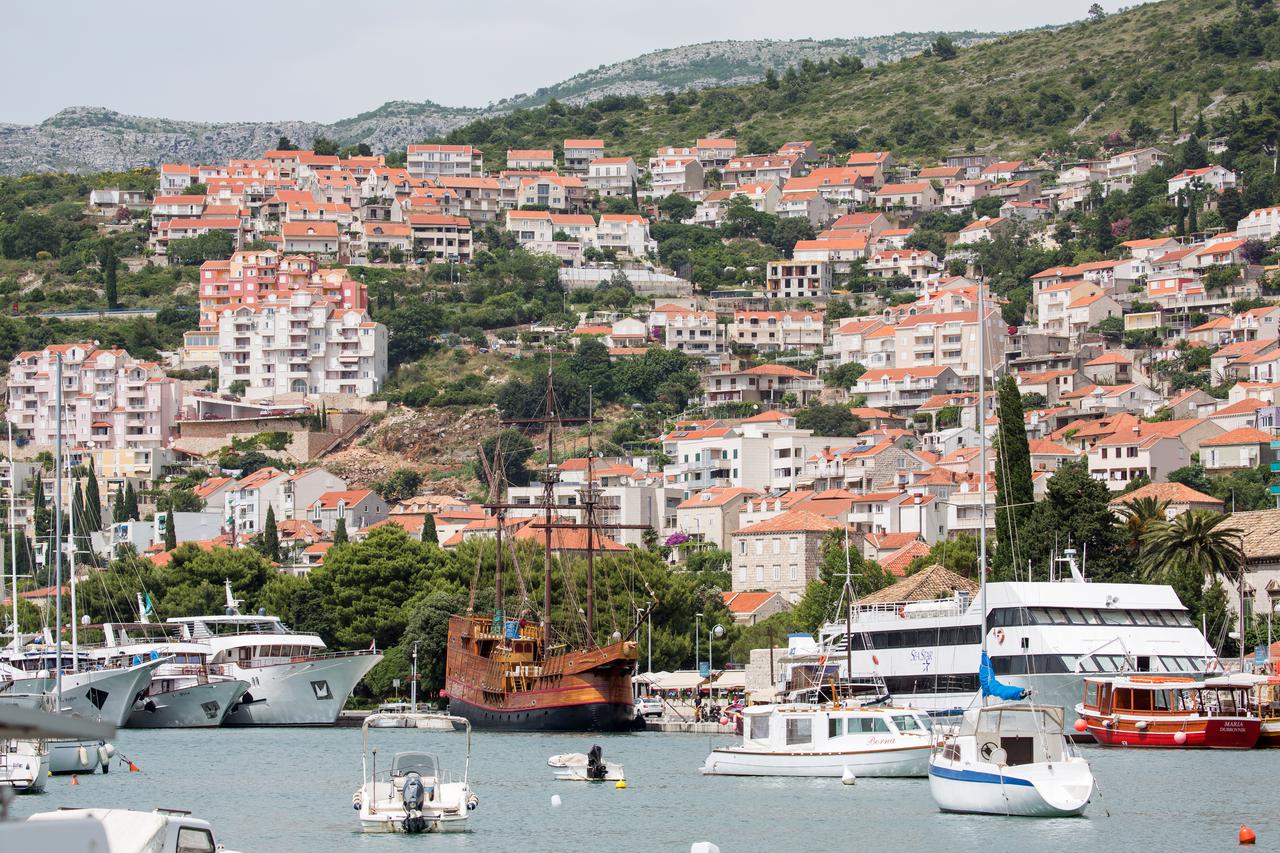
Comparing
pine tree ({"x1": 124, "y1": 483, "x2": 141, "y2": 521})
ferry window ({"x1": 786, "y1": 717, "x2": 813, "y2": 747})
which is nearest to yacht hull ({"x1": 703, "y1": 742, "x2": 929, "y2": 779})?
ferry window ({"x1": 786, "y1": 717, "x2": 813, "y2": 747})

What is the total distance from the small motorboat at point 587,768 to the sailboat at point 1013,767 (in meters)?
12.3

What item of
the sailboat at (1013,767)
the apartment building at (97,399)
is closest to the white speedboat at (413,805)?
the sailboat at (1013,767)

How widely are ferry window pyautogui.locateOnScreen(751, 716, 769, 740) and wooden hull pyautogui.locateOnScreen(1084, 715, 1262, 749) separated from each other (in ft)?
38.5

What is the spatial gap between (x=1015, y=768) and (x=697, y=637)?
165ft

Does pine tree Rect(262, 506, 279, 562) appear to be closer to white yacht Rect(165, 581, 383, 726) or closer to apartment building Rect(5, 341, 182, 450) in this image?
apartment building Rect(5, 341, 182, 450)

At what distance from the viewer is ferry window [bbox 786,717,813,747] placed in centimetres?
4825

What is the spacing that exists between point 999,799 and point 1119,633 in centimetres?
2440

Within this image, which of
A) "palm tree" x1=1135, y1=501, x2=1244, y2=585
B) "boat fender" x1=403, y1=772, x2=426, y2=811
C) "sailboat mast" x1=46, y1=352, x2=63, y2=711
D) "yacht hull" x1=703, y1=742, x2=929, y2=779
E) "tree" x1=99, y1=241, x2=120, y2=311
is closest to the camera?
"boat fender" x1=403, y1=772, x2=426, y2=811

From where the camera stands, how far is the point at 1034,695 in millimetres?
59781

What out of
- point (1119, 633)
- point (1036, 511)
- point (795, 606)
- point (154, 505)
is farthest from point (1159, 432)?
point (154, 505)

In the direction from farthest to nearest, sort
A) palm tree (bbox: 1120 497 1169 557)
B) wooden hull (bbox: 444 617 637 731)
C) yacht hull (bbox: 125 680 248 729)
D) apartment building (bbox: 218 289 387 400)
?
apartment building (bbox: 218 289 387 400) → yacht hull (bbox: 125 680 248 729) → palm tree (bbox: 1120 497 1169 557) → wooden hull (bbox: 444 617 637 731)

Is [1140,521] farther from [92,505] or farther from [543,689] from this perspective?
[92,505]

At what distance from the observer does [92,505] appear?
445 feet

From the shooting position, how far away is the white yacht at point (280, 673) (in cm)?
8050
